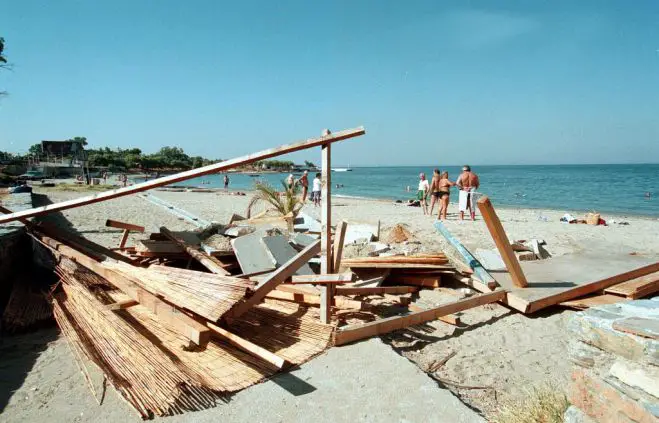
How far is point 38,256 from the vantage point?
5.16 metres

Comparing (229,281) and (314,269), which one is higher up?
(229,281)

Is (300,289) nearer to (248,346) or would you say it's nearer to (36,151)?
(248,346)

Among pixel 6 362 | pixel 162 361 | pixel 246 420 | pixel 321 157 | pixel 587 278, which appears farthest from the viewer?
pixel 587 278

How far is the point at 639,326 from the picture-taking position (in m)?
1.75

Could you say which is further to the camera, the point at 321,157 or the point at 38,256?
the point at 38,256

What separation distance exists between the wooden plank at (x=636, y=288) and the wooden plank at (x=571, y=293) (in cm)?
7

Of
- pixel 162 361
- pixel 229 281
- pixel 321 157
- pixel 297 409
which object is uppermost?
pixel 321 157

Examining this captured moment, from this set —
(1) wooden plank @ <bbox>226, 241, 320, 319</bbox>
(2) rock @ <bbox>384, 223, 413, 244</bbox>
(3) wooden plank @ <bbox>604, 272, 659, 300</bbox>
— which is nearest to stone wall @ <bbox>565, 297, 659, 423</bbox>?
(1) wooden plank @ <bbox>226, 241, 320, 319</bbox>

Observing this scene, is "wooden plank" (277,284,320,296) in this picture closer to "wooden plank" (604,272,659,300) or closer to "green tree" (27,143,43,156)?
"wooden plank" (604,272,659,300)

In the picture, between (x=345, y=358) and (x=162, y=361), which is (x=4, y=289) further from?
(x=345, y=358)

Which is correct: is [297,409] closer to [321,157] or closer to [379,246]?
[321,157]

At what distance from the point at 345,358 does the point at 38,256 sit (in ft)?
14.4

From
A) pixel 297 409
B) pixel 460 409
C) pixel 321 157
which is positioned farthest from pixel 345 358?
pixel 321 157

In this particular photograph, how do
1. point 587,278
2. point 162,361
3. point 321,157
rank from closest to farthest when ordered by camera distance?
point 162,361, point 321,157, point 587,278
